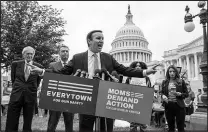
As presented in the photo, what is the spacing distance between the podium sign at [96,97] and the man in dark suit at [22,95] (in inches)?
69.4

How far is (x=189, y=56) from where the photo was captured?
204 feet

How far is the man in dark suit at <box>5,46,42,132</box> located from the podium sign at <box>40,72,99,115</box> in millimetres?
1738

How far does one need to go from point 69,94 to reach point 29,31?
18697 millimetres

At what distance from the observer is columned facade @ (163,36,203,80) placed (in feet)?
192

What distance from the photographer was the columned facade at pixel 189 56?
58.6 metres

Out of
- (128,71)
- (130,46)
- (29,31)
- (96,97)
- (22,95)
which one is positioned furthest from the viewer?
(130,46)

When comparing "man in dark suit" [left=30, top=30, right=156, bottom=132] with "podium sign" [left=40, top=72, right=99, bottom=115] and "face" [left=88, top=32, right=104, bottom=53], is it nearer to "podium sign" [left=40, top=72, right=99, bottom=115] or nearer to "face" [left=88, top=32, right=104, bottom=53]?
"face" [left=88, top=32, right=104, bottom=53]

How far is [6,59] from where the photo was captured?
19.5 metres

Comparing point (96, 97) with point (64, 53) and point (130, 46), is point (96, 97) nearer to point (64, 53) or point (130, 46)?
point (64, 53)

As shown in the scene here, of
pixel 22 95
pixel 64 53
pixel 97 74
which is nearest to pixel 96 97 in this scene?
pixel 97 74

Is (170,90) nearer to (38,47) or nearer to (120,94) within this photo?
(120,94)

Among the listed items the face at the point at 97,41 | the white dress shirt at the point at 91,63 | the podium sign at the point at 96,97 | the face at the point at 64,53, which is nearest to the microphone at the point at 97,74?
the podium sign at the point at 96,97

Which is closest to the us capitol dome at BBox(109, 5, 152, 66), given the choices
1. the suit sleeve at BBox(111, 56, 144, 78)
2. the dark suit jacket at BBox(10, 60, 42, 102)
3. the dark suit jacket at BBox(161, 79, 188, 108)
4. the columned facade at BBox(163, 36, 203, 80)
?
the columned facade at BBox(163, 36, 203, 80)

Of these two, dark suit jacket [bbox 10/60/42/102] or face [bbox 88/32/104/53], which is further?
dark suit jacket [bbox 10/60/42/102]
